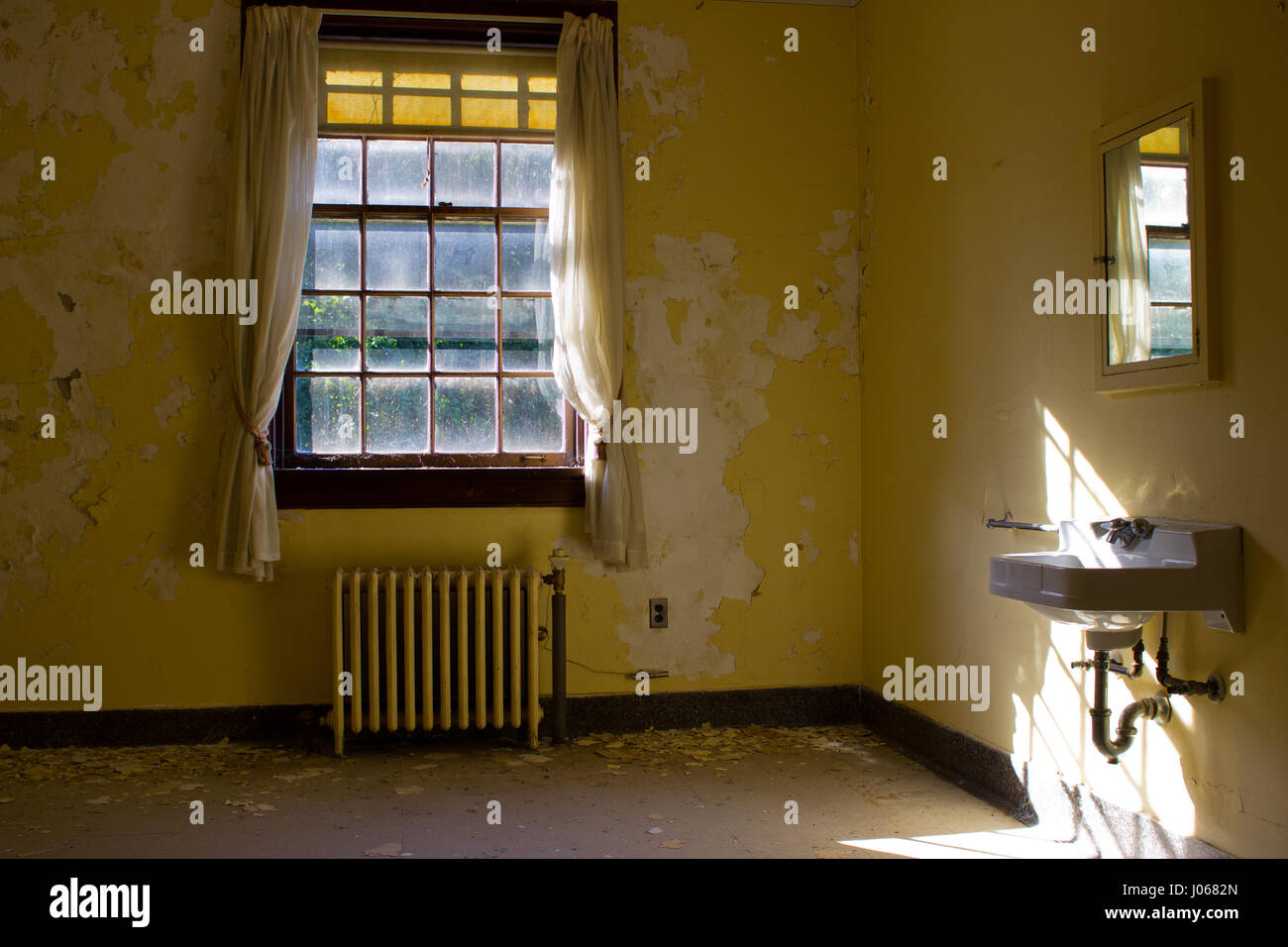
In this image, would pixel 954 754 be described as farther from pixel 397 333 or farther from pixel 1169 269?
pixel 397 333

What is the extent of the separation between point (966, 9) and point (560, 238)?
1.65m

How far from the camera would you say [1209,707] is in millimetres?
2309

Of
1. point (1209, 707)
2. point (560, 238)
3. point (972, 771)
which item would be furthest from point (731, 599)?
point (1209, 707)

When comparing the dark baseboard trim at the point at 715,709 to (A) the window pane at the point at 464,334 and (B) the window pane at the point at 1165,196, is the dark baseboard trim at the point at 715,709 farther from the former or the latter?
(B) the window pane at the point at 1165,196

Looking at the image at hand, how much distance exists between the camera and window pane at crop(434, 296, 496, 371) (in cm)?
410

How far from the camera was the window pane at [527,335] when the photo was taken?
414 cm

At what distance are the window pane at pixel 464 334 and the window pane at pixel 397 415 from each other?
0.46 ft

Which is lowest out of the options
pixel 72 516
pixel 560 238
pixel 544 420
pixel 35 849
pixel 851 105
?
pixel 35 849

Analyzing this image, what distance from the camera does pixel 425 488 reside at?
4023 mm

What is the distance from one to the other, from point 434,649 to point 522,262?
5.20 ft

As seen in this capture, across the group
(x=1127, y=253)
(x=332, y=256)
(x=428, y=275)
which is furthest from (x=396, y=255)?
(x=1127, y=253)
